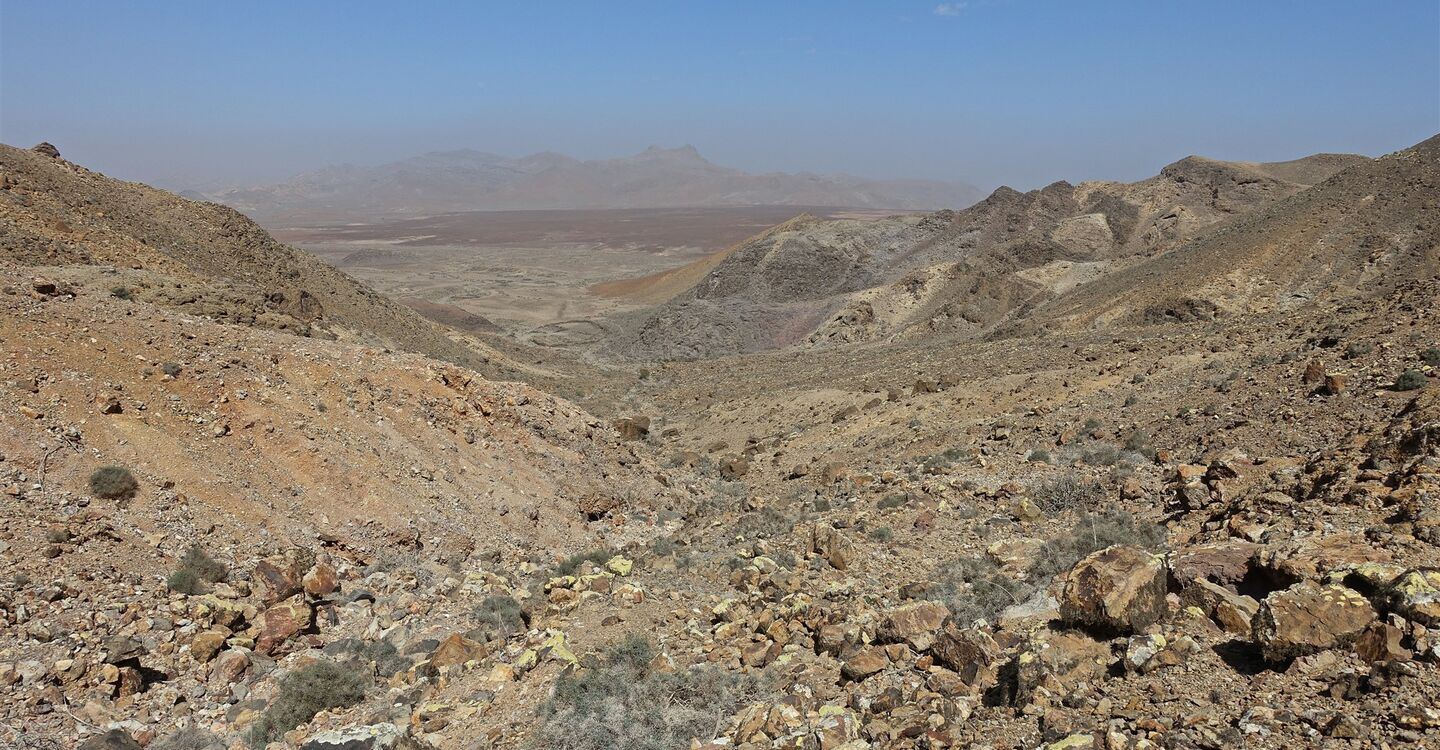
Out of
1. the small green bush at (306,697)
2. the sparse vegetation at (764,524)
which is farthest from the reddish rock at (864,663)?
the sparse vegetation at (764,524)

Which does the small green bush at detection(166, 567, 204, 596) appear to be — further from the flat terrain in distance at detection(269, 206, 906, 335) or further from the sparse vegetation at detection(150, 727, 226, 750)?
the flat terrain in distance at detection(269, 206, 906, 335)

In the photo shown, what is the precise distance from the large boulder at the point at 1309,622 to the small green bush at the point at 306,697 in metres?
6.64

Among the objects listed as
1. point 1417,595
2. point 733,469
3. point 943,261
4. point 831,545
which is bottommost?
point 733,469

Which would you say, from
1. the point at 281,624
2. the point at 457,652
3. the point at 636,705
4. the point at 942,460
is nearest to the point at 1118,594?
the point at 636,705

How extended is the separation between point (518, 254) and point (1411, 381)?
10049 centimetres

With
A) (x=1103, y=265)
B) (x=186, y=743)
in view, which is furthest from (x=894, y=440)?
(x=1103, y=265)

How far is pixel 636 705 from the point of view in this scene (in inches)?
249

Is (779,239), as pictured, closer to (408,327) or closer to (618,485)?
(408,327)

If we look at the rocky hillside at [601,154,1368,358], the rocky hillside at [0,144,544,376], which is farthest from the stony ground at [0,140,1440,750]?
the rocky hillside at [601,154,1368,358]

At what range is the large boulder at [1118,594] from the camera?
6.01 metres

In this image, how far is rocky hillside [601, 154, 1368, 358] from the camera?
3750cm

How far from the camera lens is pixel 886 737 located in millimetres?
5359

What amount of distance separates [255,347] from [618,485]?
6143mm

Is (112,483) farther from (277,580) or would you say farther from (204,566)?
(277,580)
